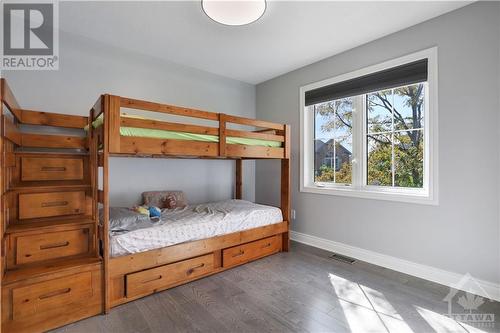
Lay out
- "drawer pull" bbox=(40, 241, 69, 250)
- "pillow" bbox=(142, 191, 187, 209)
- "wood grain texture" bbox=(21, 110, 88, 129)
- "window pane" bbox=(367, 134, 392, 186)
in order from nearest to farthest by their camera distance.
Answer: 1. "drawer pull" bbox=(40, 241, 69, 250)
2. "wood grain texture" bbox=(21, 110, 88, 129)
3. "window pane" bbox=(367, 134, 392, 186)
4. "pillow" bbox=(142, 191, 187, 209)

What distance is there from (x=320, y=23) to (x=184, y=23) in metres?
1.27

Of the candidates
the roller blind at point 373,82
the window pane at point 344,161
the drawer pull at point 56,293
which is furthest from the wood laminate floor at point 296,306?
the roller blind at point 373,82

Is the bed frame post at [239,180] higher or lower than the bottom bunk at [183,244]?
higher

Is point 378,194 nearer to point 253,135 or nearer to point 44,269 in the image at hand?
point 253,135

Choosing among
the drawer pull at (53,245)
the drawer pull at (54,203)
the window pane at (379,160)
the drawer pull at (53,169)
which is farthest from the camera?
the window pane at (379,160)

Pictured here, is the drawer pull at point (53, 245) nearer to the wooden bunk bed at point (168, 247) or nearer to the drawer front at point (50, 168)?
the wooden bunk bed at point (168, 247)

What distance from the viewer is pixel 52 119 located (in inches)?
88.5

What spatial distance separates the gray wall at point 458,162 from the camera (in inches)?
77.5

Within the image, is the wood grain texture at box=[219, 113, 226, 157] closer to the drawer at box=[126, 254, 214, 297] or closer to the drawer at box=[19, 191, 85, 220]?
the drawer at box=[126, 254, 214, 297]

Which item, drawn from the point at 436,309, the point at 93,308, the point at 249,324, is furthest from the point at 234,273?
the point at 436,309

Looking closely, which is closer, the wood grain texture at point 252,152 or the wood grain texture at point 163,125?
the wood grain texture at point 163,125

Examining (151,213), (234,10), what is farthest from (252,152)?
(234,10)

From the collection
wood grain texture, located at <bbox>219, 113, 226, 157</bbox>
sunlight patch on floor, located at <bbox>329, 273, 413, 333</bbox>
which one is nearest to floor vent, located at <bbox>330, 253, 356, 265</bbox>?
sunlight patch on floor, located at <bbox>329, 273, 413, 333</bbox>

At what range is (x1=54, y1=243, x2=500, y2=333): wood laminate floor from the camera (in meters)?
1.63
